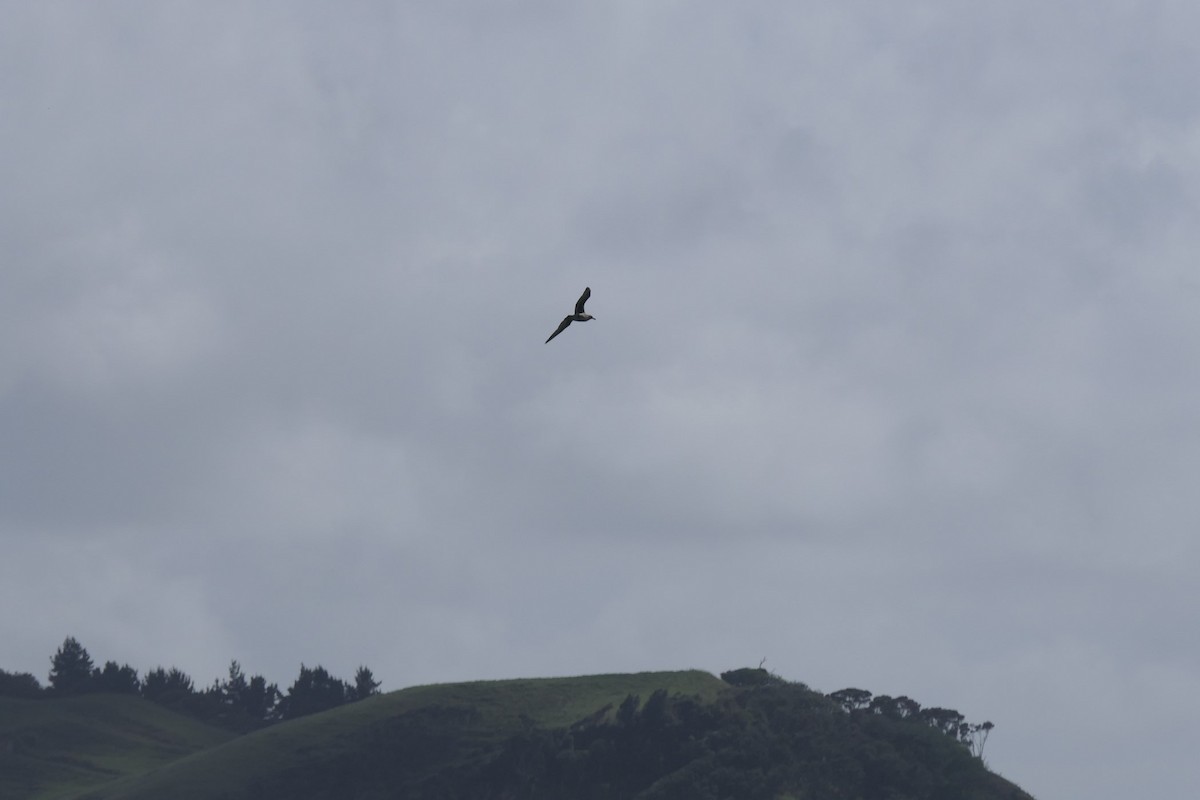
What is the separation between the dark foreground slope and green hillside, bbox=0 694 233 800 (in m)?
9.76

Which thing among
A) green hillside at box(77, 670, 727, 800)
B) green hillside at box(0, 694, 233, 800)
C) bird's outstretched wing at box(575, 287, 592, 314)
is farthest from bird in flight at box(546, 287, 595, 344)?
green hillside at box(0, 694, 233, 800)

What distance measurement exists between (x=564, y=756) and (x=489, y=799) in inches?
280

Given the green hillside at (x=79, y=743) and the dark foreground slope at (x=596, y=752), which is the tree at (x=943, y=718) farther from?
the green hillside at (x=79, y=743)

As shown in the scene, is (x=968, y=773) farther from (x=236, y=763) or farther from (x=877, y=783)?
(x=236, y=763)

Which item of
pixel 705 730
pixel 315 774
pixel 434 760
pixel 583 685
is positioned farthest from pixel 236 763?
pixel 705 730

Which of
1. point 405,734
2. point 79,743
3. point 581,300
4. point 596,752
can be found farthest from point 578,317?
point 79,743

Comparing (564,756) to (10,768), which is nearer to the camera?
(564,756)

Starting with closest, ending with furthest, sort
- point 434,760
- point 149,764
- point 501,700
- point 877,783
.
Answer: point 877,783 → point 434,760 → point 501,700 → point 149,764

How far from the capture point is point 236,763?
155000 millimetres

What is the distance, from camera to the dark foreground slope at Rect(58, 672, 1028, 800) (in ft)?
450

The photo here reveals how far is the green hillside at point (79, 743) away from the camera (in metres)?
166

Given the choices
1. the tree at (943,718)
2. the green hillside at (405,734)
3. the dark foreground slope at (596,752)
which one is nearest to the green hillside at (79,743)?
the dark foreground slope at (596,752)

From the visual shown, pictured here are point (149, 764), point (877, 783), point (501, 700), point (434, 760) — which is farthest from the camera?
point (149, 764)

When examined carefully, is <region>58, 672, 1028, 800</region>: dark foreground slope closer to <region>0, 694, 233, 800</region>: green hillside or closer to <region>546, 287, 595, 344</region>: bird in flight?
<region>0, 694, 233, 800</region>: green hillside
